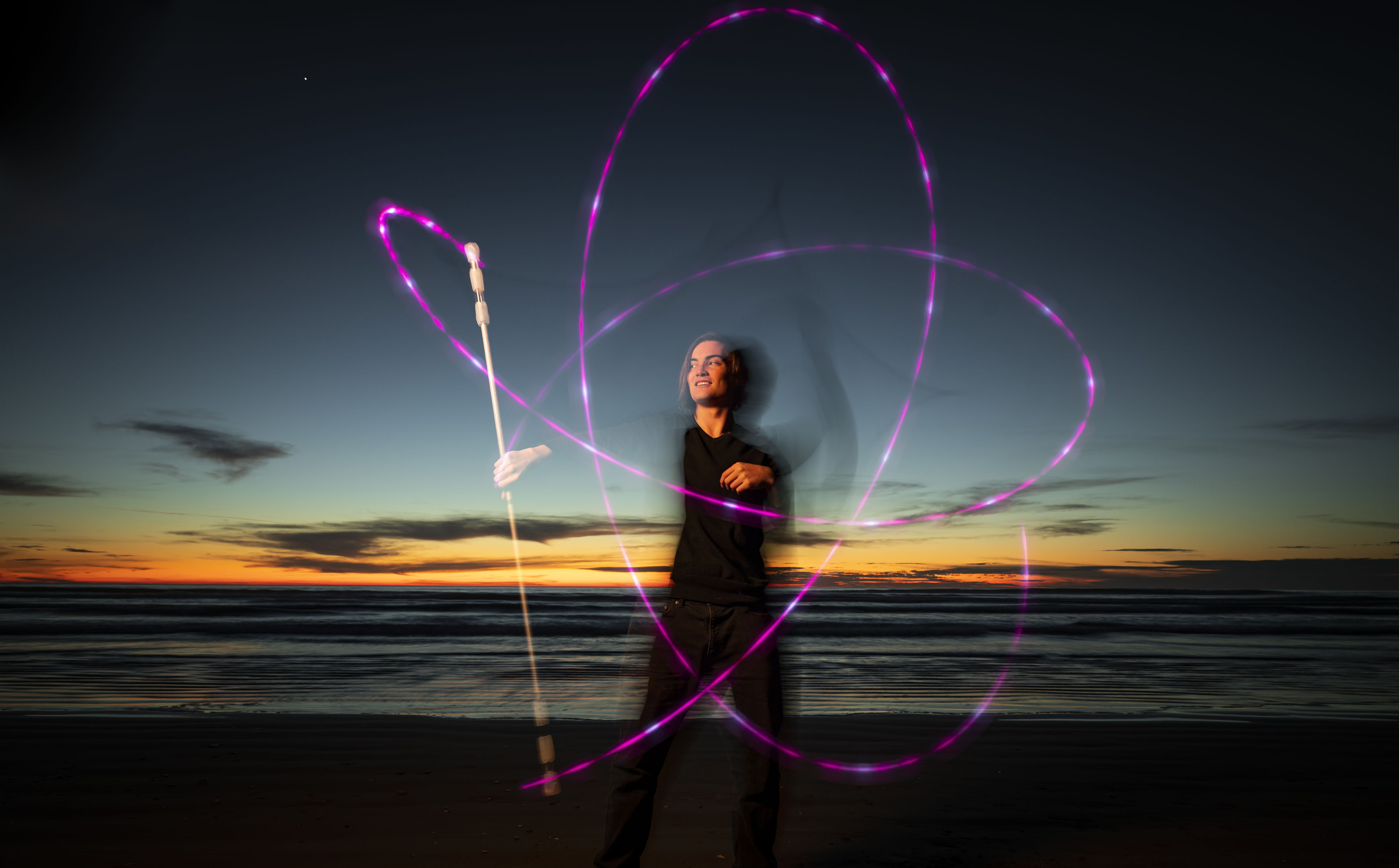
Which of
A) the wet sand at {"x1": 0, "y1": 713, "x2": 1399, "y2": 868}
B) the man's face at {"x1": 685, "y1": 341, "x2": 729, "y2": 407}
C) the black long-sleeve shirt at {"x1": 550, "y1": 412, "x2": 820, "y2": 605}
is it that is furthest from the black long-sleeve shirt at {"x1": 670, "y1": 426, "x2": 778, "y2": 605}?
the wet sand at {"x1": 0, "y1": 713, "x2": 1399, "y2": 868}

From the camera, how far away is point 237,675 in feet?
37.4

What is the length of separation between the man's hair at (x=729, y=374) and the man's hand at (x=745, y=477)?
0.45 m

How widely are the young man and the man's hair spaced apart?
25cm

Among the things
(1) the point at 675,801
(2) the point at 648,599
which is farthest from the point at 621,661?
(2) the point at 648,599

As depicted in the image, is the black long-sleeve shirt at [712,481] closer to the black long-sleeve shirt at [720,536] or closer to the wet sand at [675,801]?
the black long-sleeve shirt at [720,536]

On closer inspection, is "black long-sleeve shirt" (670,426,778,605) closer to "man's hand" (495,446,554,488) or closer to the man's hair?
the man's hair

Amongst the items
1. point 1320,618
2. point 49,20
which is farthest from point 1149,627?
point 49,20

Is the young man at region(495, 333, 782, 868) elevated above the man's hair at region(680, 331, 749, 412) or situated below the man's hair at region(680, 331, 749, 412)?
below

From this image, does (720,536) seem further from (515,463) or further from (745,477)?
(515,463)

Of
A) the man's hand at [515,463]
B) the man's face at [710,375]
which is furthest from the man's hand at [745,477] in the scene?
the man's hand at [515,463]

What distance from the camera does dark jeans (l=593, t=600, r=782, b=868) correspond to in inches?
115

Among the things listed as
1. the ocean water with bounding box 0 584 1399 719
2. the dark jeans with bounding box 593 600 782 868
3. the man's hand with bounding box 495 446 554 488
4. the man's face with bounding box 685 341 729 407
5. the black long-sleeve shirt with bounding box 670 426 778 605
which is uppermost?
the man's face with bounding box 685 341 729 407

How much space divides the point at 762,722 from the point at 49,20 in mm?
→ 9648

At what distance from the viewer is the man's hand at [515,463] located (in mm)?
3305
